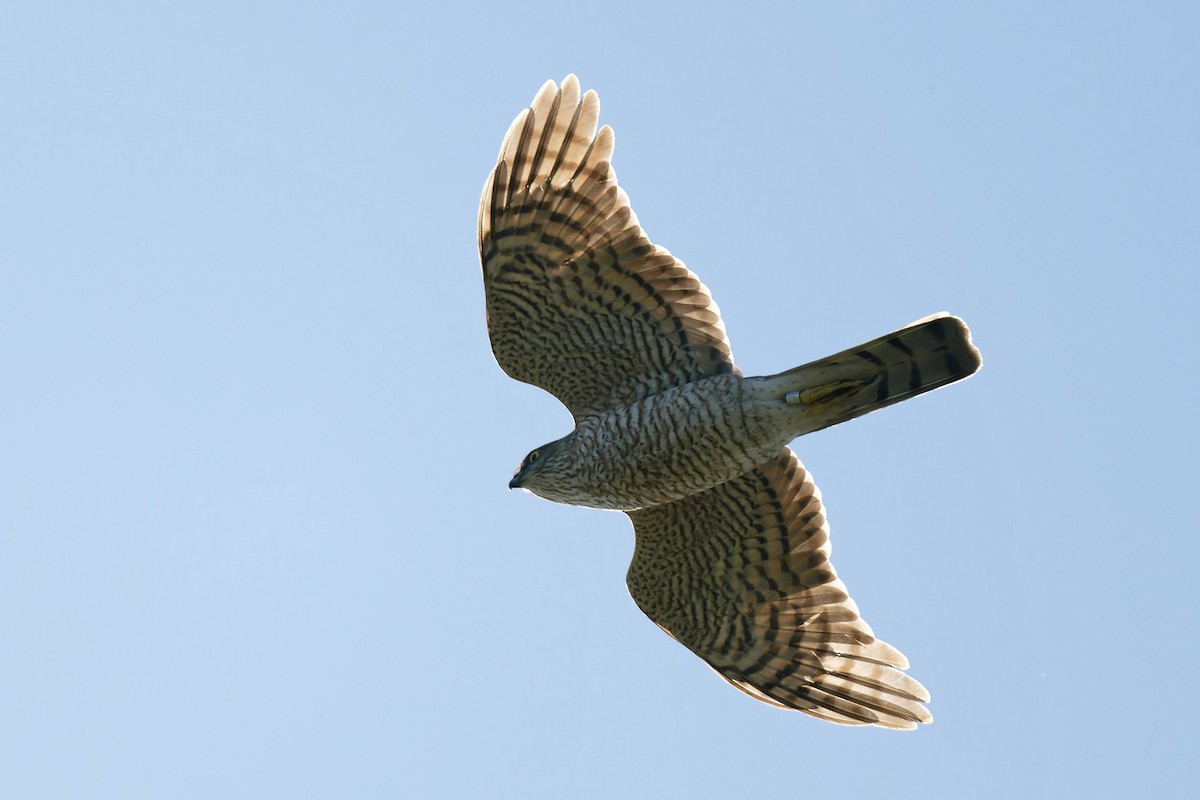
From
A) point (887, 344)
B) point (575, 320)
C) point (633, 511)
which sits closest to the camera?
point (887, 344)

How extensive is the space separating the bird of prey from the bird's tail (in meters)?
0.01

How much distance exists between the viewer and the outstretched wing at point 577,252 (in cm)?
967

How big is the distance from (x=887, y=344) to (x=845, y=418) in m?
0.63

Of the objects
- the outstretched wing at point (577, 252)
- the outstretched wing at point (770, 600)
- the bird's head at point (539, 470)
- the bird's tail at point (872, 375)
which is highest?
the outstretched wing at point (577, 252)

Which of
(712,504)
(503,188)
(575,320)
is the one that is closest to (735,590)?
(712,504)

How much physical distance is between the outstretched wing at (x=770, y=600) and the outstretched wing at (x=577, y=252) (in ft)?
4.04

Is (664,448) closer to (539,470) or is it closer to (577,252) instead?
(539,470)

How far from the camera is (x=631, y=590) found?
10.9 meters

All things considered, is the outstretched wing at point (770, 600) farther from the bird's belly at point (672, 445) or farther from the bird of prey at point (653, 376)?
the bird's belly at point (672, 445)

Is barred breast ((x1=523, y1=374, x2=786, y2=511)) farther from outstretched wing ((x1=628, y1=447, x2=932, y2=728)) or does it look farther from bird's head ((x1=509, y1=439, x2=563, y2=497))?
outstretched wing ((x1=628, y1=447, x2=932, y2=728))

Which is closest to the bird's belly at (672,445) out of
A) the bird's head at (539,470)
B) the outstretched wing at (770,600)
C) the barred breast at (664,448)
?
the barred breast at (664,448)

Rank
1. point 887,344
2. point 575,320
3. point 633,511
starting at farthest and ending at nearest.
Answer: point 633,511 < point 575,320 < point 887,344

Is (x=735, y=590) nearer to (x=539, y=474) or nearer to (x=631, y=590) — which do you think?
(x=631, y=590)

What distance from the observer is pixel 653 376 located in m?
9.98
